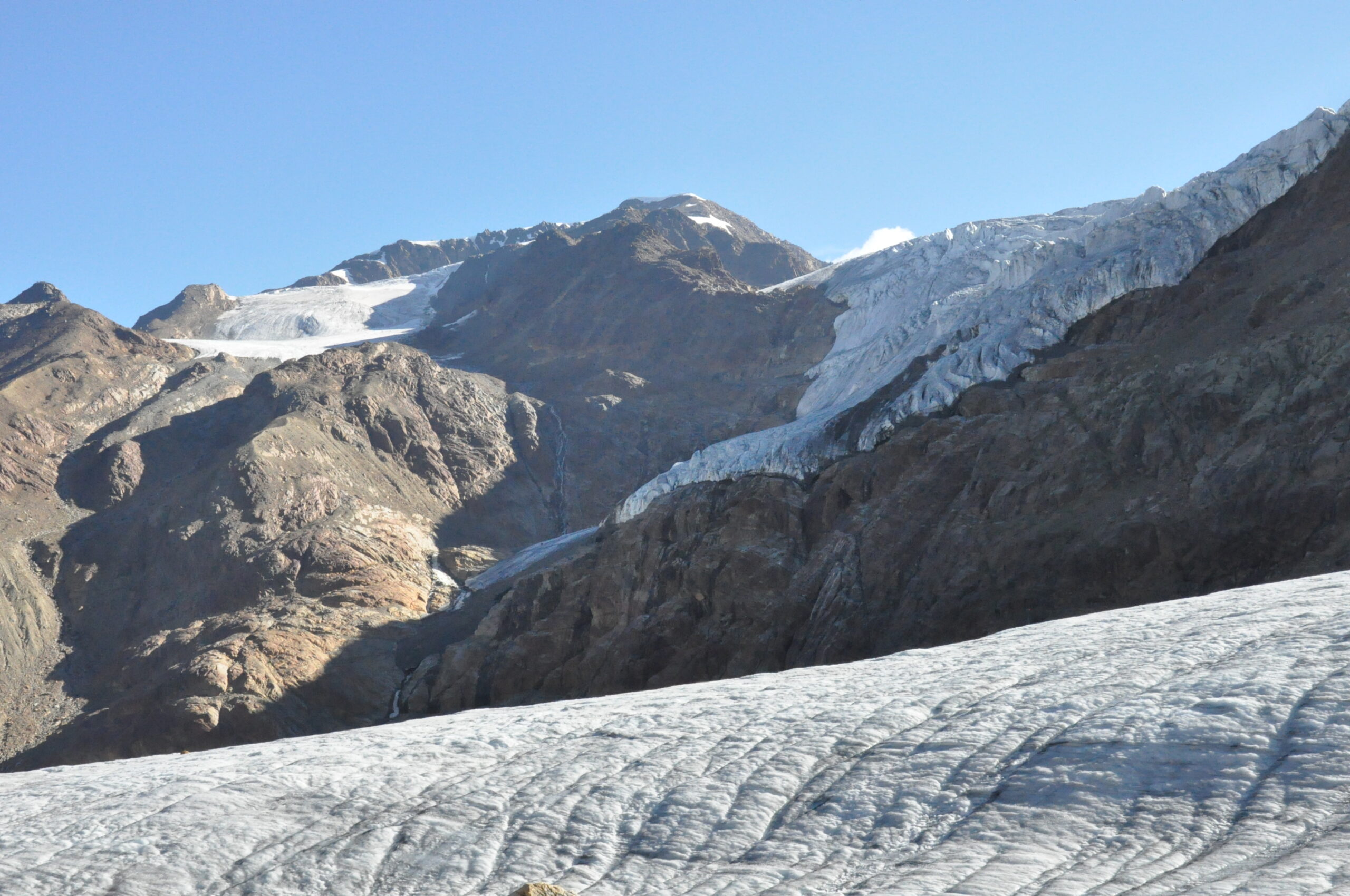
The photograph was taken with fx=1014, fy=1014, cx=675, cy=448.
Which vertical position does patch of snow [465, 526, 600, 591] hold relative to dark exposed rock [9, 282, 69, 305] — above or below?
below

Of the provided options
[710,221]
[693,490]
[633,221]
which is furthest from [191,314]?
[693,490]

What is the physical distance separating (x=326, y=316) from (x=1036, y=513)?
110897mm

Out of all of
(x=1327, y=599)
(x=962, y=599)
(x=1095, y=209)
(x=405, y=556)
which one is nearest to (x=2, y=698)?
(x=405, y=556)

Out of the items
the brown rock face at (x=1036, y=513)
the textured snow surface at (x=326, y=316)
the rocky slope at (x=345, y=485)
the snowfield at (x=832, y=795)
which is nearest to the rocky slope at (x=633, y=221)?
the textured snow surface at (x=326, y=316)

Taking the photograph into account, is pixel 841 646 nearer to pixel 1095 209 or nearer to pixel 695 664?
pixel 695 664

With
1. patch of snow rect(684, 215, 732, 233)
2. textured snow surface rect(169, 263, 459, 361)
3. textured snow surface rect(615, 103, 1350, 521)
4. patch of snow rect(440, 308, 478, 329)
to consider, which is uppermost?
patch of snow rect(684, 215, 732, 233)

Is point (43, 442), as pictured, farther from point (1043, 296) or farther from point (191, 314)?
point (191, 314)

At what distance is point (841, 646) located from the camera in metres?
27.1

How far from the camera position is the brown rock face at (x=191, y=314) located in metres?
116

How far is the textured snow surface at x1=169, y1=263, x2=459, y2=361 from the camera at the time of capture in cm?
11362

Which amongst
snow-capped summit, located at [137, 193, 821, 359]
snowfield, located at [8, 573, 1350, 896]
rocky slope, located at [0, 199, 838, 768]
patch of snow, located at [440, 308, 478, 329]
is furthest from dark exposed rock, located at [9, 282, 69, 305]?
snowfield, located at [8, 573, 1350, 896]

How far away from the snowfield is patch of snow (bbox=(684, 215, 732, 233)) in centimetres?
13008

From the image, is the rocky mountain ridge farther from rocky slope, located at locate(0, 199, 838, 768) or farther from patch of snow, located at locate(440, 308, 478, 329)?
patch of snow, located at locate(440, 308, 478, 329)

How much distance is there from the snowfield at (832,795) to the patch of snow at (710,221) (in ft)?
427
